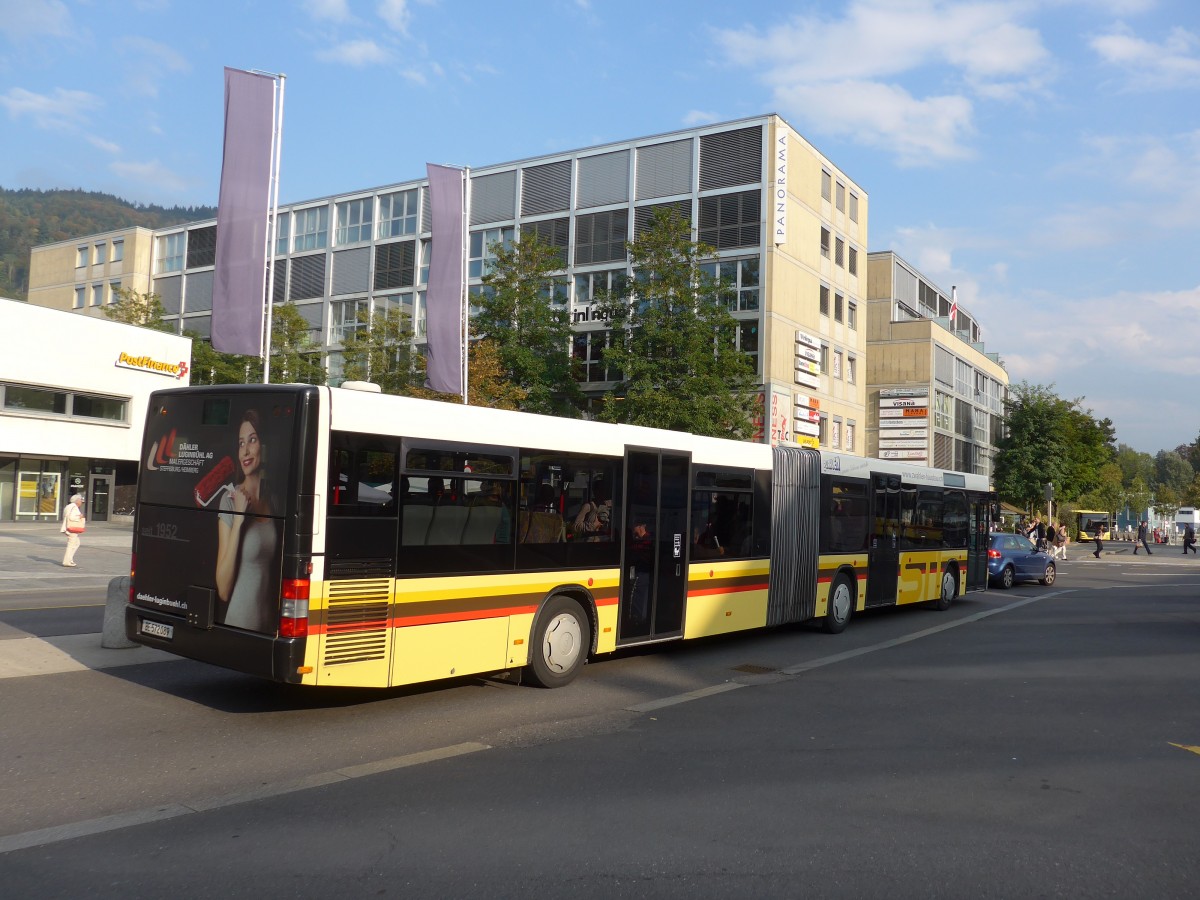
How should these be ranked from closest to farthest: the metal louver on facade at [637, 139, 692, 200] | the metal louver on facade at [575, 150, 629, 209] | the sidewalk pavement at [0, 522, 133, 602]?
the sidewalk pavement at [0, 522, 133, 602], the metal louver on facade at [637, 139, 692, 200], the metal louver on facade at [575, 150, 629, 209]

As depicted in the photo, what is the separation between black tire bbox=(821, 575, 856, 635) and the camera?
49.2ft

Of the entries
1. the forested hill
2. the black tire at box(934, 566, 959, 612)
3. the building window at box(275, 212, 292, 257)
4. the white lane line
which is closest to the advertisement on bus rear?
the white lane line

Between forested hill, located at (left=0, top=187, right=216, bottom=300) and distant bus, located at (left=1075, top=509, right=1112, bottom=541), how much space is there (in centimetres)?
10337

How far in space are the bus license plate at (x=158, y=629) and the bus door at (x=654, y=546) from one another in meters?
4.48

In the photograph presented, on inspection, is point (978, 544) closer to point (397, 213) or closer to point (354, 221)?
point (397, 213)

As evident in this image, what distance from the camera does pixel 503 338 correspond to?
3838 centimetres

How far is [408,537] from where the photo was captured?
815 centimetres

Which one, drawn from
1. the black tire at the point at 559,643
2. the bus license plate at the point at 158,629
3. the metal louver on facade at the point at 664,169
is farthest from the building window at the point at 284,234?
the bus license plate at the point at 158,629

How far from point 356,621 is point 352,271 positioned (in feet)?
179

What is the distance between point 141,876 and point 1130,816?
5.40 m

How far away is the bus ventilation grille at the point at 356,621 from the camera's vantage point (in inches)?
298

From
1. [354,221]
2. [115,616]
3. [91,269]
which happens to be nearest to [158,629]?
[115,616]

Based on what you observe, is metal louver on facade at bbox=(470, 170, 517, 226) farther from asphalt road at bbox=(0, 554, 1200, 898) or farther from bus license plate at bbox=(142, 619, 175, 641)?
bus license plate at bbox=(142, 619, 175, 641)

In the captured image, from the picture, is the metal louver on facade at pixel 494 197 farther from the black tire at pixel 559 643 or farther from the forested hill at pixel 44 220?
the forested hill at pixel 44 220
